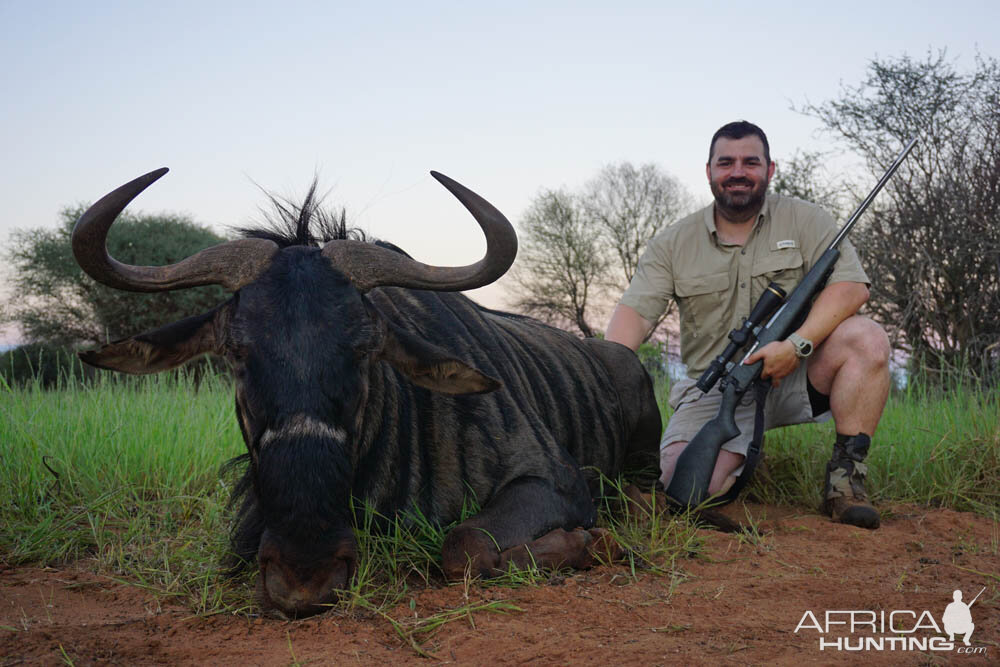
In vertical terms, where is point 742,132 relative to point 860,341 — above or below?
above

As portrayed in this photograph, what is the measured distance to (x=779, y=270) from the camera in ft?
16.3

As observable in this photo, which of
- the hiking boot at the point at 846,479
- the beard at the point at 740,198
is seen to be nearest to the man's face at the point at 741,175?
the beard at the point at 740,198

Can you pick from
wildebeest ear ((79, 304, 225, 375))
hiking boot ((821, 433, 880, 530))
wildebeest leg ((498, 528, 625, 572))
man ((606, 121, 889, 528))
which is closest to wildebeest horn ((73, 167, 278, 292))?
wildebeest ear ((79, 304, 225, 375))

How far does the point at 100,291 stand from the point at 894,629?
1681 centimetres

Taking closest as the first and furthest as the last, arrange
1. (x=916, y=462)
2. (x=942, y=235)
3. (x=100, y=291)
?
(x=916, y=462) → (x=942, y=235) → (x=100, y=291)

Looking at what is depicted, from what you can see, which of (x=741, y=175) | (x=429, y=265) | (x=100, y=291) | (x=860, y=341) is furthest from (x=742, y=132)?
(x=100, y=291)

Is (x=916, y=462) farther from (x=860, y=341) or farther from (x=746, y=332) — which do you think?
(x=746, y=332)

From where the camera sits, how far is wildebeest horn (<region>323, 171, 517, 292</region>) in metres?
2.85

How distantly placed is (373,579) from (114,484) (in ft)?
6.99

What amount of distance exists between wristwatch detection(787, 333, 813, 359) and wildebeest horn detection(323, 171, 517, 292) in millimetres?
2170

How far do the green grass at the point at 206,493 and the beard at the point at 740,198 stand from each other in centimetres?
147

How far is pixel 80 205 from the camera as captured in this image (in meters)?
18.5

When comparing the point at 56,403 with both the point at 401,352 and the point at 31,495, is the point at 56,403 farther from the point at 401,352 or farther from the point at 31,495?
the point at 401,352

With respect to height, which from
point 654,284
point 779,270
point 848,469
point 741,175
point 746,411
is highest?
point 741,175
